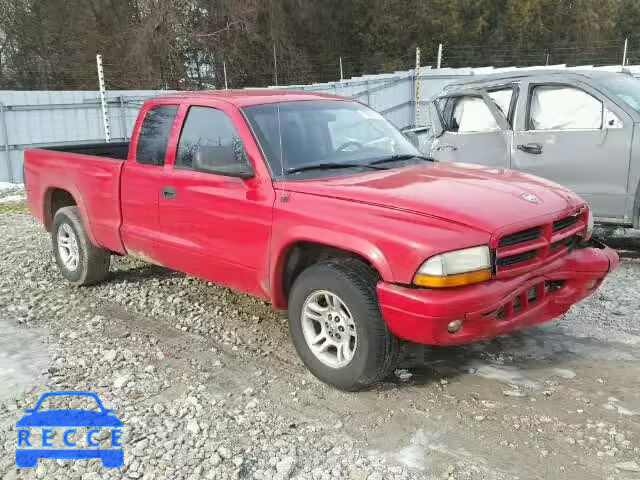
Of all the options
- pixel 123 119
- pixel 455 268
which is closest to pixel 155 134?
pixel 455 268

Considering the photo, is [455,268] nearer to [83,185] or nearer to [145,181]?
[145,181]

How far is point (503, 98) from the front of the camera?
7117 mm

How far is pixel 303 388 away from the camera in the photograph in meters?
3.87

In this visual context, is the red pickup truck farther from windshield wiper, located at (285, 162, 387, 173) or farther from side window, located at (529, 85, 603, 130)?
side window, located at (529, 85, 603, 130)

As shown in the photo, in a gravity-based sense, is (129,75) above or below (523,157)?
above

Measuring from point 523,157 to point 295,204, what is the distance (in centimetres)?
388

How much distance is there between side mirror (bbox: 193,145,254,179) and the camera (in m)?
4.05

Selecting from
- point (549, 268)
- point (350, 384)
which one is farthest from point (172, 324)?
point (549, 268)

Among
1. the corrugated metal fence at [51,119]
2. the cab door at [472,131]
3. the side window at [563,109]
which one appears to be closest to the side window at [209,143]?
the cab door at [472,131]

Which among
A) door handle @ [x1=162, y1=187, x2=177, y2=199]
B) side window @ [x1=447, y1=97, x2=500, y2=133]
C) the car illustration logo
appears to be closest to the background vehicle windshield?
side window @ [x1=447, y1=97, x2=500, y2=133]

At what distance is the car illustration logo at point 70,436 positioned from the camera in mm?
3178

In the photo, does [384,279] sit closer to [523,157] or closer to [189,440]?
[189,440]

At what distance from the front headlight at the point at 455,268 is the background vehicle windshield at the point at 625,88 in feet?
13.0

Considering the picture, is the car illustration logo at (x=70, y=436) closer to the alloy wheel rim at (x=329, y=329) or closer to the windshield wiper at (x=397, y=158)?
the alloy wheel rim at (x=329, y=329)
